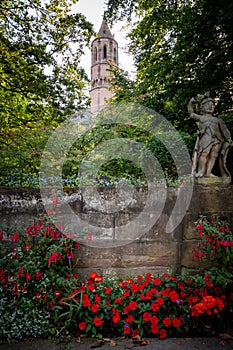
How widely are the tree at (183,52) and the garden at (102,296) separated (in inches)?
203

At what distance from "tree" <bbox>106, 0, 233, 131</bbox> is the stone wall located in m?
4.53

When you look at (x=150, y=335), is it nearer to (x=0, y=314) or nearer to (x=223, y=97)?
(x=0, y=314)

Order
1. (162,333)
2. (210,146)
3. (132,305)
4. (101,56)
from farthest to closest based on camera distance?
1. (101,56)
2. (210,146)
3. (132,305)
4. (162,333)

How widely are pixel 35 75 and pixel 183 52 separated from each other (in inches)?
159

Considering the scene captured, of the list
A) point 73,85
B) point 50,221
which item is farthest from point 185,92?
point 50,221

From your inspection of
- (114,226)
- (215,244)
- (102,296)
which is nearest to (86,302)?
(102,296)

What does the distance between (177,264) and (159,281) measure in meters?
0.59

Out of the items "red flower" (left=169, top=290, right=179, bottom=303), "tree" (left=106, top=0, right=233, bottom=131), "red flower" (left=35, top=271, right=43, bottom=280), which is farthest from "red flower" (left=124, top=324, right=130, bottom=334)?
"tree" (left=106, top=0, right=233, bottom=131)

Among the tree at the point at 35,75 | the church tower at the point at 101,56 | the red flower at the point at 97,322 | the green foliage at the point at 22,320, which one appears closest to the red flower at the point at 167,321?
the red flower at the point at 97,322

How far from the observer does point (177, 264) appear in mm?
2889

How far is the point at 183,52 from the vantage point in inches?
256

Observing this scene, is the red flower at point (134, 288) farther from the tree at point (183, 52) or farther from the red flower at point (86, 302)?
the tree at point (183, 52)

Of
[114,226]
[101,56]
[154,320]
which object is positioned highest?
[101,56]

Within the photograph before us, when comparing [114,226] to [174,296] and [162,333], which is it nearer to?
[174,296]
